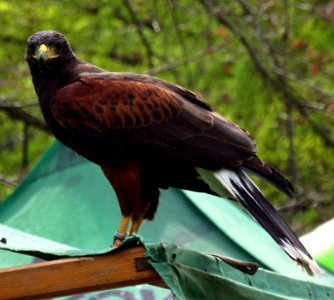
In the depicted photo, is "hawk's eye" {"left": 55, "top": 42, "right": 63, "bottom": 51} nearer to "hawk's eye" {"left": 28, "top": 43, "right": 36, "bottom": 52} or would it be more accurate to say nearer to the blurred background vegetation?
"hawk's eye" {"left": 28, "top": 43, "right": 36, "bottom": 52}

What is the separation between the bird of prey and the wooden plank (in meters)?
0.77

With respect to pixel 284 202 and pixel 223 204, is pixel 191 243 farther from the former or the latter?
pixel 284 202

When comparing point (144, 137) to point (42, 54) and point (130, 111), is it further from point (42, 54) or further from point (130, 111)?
point (42, 54)

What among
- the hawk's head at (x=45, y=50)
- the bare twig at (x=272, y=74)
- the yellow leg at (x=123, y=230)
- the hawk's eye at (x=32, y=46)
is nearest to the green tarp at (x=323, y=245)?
the yellow leg at (x=123, y=230)

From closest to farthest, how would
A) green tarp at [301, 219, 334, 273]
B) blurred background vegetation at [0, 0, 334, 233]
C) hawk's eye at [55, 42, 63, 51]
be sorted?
hawk's eye at [55, 42, 63, 51]
green tarp at [301, 219, 334, 273]
blurred background vegetation at [0, 0, 334, 233]

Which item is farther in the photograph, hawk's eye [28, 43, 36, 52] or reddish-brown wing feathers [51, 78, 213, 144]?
hawk's eye [28, 43, 36, 52]

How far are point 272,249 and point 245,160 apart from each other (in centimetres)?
150

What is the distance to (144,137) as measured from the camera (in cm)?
440

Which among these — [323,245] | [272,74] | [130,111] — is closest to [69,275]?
[130,111]

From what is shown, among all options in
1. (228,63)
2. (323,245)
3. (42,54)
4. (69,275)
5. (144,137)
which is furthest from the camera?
(228,63)

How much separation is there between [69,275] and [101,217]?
1.97 meters

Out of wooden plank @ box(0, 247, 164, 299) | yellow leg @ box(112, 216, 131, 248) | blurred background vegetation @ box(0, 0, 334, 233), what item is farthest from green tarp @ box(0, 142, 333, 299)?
blurred background vegetation @ box(0, 0, 334, 233)

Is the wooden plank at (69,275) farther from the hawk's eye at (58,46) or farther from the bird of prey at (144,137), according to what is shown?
the hawk's eye at (58,46)

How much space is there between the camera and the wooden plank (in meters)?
3.48
